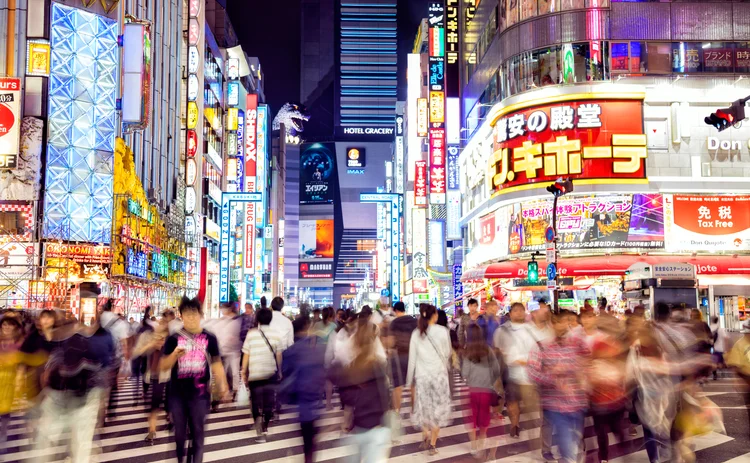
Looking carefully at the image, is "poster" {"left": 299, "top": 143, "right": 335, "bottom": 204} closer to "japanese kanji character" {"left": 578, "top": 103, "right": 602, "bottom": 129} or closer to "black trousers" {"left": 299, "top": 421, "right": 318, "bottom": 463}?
"japanese kanji character" {"left": 578, "top": 103, "right": 602, "bottom": 129}

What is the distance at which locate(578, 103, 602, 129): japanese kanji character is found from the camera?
29844 mm

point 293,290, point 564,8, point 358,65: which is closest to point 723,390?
point 564,8

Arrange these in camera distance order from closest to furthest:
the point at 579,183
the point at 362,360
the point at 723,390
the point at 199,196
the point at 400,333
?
the point at 362,360, the point at 400,333, the point at 723,390, the point at 579,183, the point at 199,196

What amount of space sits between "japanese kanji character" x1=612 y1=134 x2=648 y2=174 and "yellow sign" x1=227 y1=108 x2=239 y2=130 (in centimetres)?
4051

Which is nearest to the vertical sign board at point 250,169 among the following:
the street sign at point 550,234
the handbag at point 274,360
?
the street sign at point 550,234

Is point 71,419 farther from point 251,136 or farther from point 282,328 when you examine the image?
point 251,136

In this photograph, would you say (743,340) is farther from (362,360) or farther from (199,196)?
(199,196)

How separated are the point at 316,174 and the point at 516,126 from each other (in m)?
115

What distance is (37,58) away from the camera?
31.5 metres

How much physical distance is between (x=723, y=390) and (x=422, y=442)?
30.6 feet

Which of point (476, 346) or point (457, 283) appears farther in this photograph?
point (457, 283)

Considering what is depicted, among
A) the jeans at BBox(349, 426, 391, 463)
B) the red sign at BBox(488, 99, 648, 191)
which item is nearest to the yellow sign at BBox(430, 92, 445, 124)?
the red sign at BBox(488, 99, 648, 191)

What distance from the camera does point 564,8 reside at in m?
31.4

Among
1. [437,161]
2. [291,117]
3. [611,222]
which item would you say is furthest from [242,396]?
[291,117]
